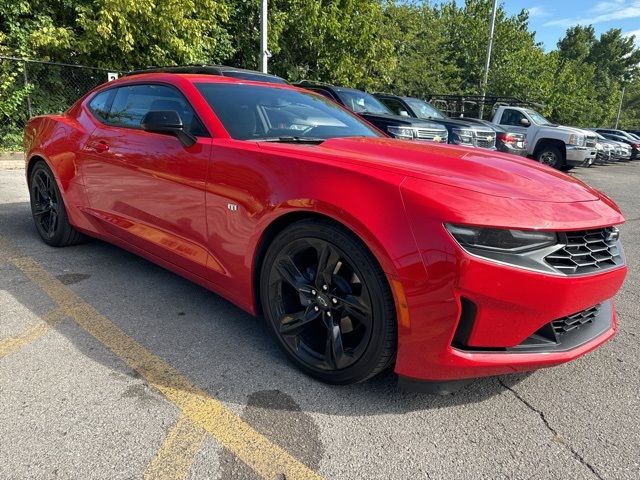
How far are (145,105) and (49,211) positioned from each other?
1.72 meters

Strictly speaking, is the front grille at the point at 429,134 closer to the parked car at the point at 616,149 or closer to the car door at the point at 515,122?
the car door at the point at 515,122

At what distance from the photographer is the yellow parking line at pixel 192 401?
1.87 m

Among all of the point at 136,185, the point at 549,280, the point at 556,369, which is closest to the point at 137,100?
the point at 136,185

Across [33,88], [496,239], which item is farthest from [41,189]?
[33,88]

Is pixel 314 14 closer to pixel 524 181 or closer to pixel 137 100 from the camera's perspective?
pixel 137 100

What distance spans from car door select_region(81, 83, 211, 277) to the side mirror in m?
0.05

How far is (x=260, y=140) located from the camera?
112 inches

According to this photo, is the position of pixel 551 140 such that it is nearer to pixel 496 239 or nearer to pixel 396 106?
pixel 396 106

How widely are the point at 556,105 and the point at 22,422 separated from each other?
3756 cm

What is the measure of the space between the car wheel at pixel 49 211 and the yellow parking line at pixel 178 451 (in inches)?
113

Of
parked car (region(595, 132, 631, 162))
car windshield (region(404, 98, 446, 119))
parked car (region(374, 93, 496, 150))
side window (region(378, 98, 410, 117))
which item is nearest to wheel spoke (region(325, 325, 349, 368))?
parked car (region(374, 93, 496, 150))

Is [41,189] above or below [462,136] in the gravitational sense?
below

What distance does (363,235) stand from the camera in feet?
6.75

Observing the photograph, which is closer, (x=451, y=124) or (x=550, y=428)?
(x=550, y=428)
